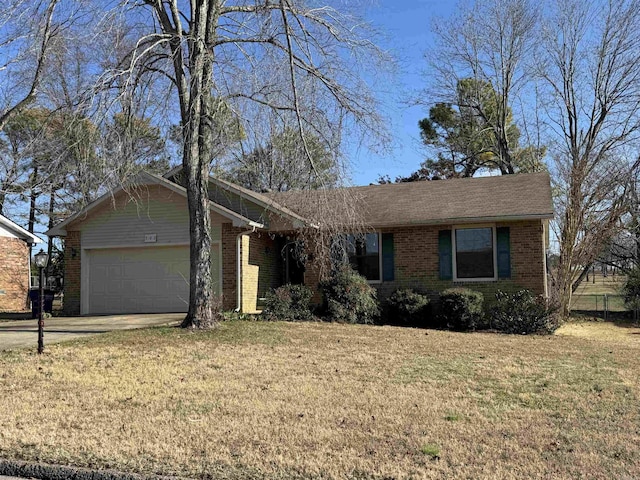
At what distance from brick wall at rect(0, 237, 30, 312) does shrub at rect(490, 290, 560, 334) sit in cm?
1826

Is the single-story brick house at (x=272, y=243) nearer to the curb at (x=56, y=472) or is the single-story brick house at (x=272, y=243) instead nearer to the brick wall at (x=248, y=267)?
the brick wall at (x=248, y=267)

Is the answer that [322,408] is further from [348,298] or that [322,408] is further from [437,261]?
[437,261]

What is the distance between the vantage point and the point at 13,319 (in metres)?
18.0

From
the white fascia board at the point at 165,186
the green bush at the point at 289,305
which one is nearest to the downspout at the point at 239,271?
the white fascia board at the point at 165,186

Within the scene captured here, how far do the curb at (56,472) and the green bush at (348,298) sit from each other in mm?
10923

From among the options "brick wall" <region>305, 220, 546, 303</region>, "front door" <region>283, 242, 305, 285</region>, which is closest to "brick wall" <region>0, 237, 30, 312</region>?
"front door" <region>283, 242, 305, 285</region>

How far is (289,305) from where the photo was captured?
15.8 meters

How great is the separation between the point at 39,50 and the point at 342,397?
14814mm

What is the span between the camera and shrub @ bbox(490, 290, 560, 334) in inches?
594

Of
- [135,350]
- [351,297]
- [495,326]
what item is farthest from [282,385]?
[495,326]

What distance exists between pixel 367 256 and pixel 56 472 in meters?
13.7

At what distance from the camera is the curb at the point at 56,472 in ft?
15.9

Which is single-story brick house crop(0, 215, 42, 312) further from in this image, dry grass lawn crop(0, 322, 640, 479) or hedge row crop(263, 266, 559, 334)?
dry grass lawn crop(0, 322, 640, 479)

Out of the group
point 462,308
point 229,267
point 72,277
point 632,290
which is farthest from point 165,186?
point 632,290
